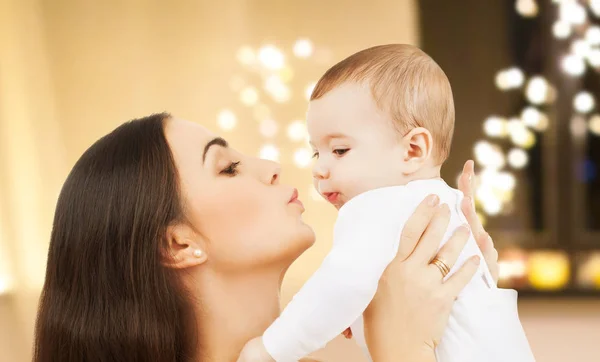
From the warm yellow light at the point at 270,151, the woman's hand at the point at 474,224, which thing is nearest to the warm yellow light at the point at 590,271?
the warm yellow light at the point at 270,151

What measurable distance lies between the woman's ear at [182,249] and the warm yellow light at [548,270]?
104 inches

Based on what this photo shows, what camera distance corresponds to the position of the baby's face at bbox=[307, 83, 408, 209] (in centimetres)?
120

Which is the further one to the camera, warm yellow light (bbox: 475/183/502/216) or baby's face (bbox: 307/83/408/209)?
warm yellow light (bbox: 475/183/502/216)

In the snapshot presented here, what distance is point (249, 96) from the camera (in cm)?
356

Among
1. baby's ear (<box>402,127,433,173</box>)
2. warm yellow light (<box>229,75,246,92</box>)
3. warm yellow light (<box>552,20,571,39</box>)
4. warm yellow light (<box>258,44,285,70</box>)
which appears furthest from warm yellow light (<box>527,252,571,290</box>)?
baby's ear (<box>402,127,433,173</box>)

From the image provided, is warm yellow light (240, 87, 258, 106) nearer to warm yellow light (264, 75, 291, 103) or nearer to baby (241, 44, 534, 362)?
warm yellow light (264, 75, 291, 103)

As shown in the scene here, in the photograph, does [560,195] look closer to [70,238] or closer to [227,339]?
[227,339]

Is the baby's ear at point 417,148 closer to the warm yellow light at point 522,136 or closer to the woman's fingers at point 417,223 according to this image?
the woman's fingers at point 417,223

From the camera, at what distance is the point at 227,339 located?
→ 130 cm

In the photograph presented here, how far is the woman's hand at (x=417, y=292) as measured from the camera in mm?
1118

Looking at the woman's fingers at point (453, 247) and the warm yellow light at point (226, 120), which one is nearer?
the woman's fingers at point (453, 247)

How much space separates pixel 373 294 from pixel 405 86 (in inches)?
15.9

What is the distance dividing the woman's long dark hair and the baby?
0.83 ft

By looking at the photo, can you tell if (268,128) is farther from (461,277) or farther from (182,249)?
(461,277)
